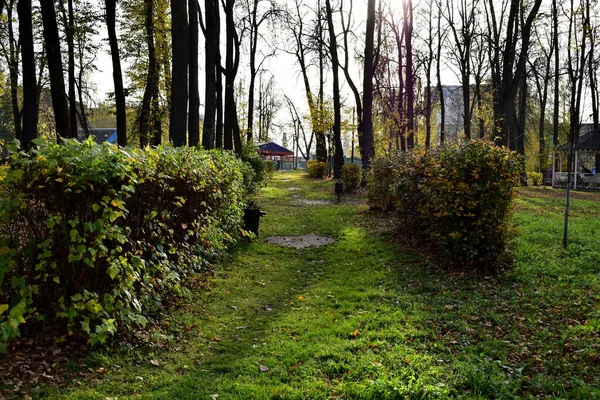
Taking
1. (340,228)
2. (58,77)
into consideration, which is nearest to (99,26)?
(58,77)

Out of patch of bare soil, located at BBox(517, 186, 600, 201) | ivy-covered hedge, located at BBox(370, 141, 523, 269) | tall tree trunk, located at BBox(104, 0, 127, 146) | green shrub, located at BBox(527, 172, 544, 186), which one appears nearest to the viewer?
ivy-covered hedge, located at BBox(370, 141, 523, 269)

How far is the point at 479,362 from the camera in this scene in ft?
12.4

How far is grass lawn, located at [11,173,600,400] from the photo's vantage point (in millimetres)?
3393

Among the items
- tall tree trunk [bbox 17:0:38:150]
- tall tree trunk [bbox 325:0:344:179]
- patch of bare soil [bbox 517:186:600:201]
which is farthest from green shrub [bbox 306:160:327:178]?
tall tree trunk [bbox 17:0:38:150]

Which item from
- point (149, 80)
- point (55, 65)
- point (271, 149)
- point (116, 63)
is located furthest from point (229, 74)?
point (271, 149)

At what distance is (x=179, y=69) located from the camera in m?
10.8

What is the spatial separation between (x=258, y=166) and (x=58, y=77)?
11913 mm

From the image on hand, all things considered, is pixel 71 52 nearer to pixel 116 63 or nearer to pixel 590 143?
pixel 116 63

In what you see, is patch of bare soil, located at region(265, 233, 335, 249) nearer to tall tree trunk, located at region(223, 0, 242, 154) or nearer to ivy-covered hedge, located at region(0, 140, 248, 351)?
ivy-covered hedge, located at region(0, 140, 248, 351)

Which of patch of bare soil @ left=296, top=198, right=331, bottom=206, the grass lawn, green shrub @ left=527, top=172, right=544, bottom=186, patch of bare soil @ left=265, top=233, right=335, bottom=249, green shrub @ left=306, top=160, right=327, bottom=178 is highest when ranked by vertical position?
green shrub @ left=306, top=160, right=327, bottom=178

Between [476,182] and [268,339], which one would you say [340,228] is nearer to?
[476,182]

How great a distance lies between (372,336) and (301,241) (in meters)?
5.46

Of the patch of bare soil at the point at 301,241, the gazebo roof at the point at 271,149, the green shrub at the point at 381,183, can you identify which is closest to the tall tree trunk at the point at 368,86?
the green shrub at the point at 381,183

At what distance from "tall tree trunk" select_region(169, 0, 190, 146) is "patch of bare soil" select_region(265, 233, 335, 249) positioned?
3212 mm
